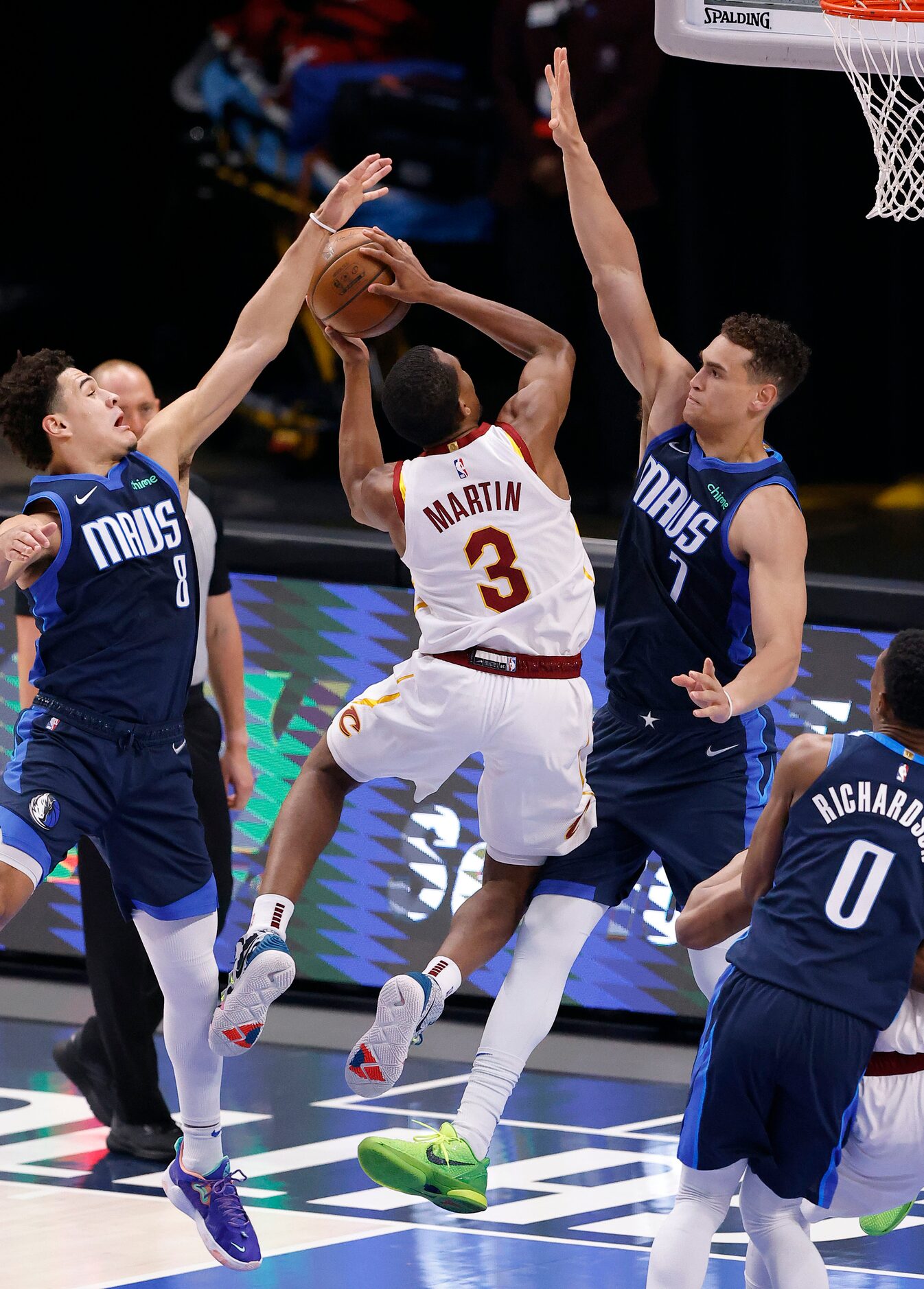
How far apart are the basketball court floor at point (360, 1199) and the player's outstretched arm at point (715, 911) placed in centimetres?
137

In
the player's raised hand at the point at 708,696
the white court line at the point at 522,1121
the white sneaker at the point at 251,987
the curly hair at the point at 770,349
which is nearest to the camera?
the player's raised hand at the point at 708,696

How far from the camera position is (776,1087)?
4.53m

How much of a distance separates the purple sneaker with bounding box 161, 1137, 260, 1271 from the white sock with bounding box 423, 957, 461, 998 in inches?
33.0

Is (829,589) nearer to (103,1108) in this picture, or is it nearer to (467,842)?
(467,842)

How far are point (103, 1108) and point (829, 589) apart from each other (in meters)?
3.20

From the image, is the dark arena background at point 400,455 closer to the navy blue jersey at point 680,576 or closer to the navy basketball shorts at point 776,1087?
the navy basketball shorts at point 776,1087

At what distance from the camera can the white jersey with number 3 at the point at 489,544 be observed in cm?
555

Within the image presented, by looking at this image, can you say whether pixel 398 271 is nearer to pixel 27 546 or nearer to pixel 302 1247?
pixel 27 546

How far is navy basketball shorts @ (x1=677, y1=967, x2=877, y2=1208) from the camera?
175 inches

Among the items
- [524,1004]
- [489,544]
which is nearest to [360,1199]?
[524,1004]

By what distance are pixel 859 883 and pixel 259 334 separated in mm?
2507

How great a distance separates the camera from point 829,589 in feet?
25.1

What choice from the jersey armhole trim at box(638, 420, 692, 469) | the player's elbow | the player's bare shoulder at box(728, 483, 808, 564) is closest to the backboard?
the jersey armhole trim at box(638, 420, 692, 469)

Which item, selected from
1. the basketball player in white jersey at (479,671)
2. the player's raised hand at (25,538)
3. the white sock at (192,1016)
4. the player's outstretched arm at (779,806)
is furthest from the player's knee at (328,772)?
the player's outstretched arm at (779,806)
